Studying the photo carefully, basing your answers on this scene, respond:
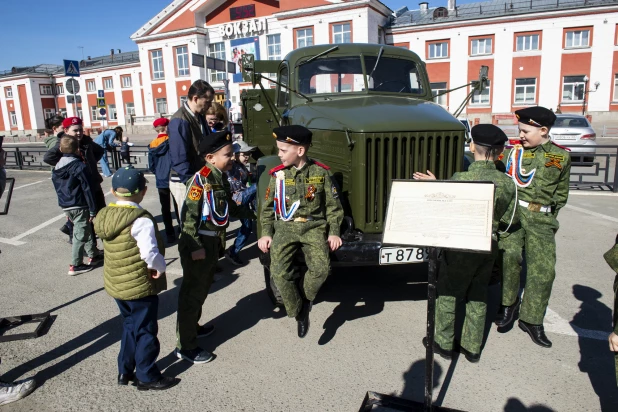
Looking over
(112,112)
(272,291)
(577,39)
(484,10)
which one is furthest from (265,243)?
(112,112)

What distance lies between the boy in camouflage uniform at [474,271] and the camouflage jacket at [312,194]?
93cm

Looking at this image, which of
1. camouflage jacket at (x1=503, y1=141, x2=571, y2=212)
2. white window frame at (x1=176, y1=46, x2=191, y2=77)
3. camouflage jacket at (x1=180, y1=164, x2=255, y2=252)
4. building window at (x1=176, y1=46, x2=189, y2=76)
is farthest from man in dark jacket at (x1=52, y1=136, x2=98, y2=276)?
building window at (x1=176, y1=46, x2=189, y2=76)

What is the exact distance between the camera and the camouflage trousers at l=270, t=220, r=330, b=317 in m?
3.54

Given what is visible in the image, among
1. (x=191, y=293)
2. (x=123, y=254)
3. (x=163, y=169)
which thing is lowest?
(x=191, y=293)

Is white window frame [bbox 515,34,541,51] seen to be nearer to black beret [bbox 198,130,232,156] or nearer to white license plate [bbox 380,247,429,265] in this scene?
white license plate [bbox 380,247,429,265]

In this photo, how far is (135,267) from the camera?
2.96m

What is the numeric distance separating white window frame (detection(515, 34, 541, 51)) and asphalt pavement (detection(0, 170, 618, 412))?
106ft

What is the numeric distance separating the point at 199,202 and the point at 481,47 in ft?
117

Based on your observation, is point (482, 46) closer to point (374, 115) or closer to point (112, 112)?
point (374, 115)

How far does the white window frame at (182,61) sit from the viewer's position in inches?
1628

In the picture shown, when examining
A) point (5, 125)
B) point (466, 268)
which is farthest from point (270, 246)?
point (5, 125)

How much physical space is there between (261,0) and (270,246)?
127 ft

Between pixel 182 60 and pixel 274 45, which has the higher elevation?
pixel 274 45

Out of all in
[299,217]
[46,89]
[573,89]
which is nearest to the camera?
[299,217]
